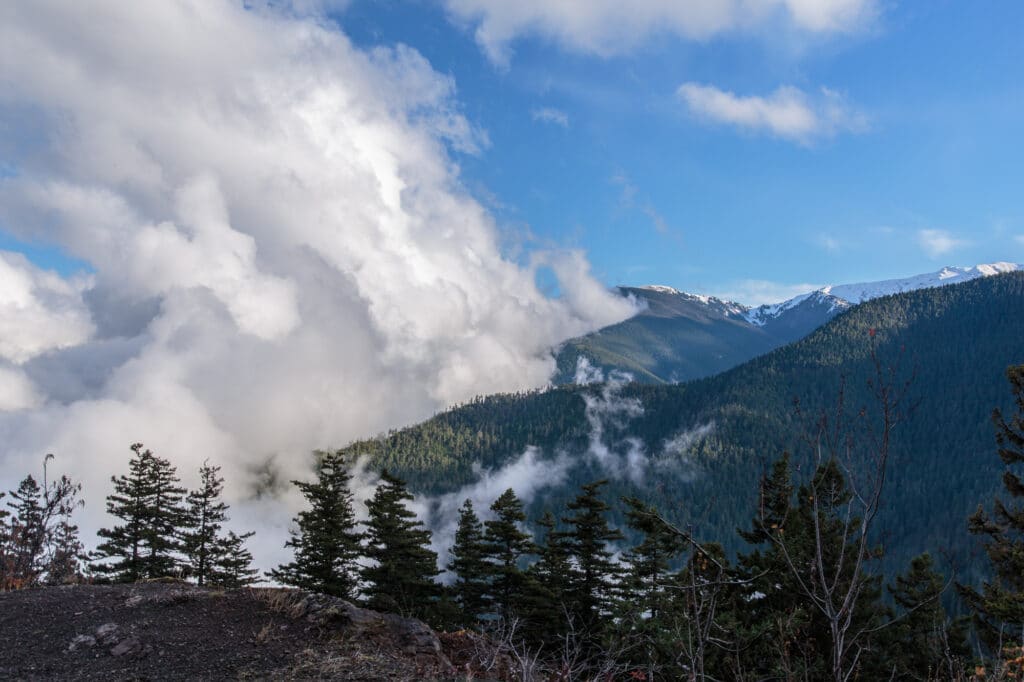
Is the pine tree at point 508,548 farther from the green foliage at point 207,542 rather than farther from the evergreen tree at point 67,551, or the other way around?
the evergreen tree at point 67,551

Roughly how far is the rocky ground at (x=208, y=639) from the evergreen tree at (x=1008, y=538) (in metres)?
12.8

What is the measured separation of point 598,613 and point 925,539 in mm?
161723

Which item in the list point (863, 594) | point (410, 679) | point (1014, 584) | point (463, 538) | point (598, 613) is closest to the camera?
point (410, 679)

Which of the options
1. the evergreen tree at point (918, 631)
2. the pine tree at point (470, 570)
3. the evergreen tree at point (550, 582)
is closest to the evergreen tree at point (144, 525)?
the pine tree at point (470, 570)

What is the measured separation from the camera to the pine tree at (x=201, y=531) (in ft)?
106

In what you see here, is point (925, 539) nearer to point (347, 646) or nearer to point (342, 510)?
point (342, 510)

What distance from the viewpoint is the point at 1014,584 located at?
45.6 feet

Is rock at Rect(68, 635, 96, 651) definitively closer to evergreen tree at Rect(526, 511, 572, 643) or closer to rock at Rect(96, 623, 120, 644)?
rock at Rect(96, 623, 120, 644)

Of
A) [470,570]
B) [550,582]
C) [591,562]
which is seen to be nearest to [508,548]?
[550,582]

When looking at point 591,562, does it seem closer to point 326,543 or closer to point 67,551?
point 326,543

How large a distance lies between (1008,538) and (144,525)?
125ft

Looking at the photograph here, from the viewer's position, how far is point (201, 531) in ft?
108

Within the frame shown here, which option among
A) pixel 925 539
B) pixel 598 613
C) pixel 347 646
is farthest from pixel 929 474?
pixel 347 646

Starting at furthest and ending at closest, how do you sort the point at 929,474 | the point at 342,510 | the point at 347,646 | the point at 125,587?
1. the point at 929,474
2. the point at 342,510
3. the point at 125,587
4. the point at 347,646
